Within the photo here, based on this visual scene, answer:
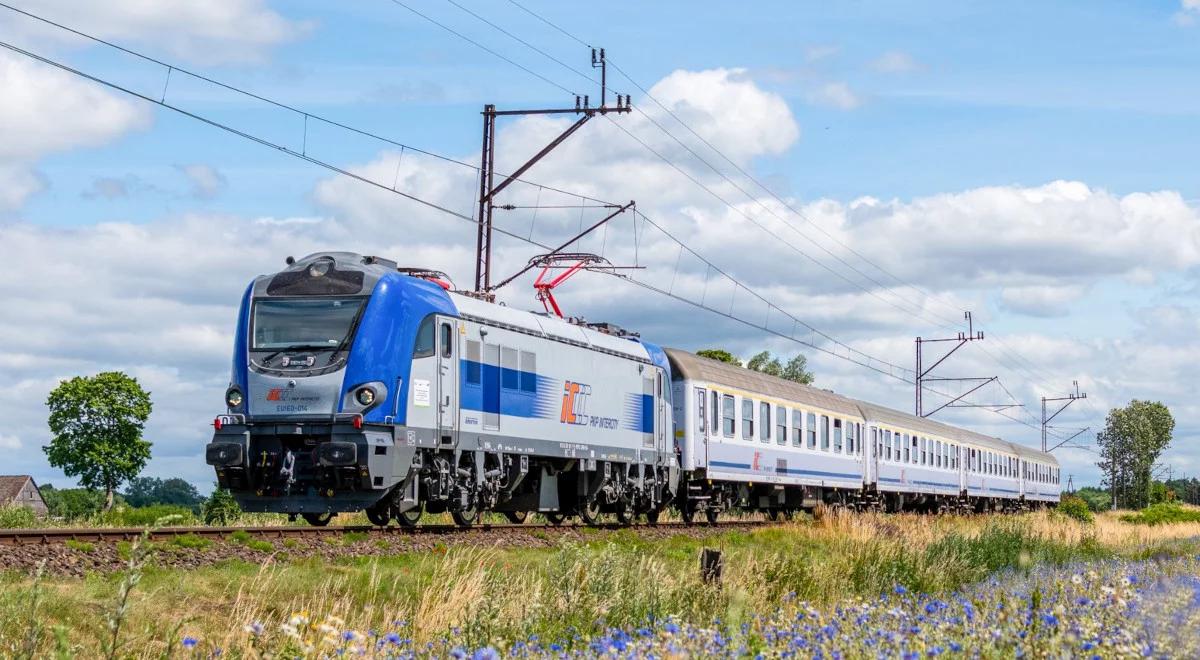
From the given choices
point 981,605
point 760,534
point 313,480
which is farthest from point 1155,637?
point 760,534

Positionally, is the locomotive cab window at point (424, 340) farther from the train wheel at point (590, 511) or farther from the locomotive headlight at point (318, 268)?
the train wheel at point (590, 511)

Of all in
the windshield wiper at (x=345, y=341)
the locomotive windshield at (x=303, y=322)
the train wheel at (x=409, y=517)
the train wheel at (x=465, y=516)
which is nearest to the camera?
the windshield wiper at (x=345, y=341)

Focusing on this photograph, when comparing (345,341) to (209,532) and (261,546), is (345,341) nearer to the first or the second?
(209,532)

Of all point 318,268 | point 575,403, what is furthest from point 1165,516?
point 318,268

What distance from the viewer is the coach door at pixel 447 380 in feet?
64.4

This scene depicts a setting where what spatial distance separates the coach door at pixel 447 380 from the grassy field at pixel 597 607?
2.41 m

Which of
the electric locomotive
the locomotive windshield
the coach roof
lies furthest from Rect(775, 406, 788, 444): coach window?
the locomotive windshield

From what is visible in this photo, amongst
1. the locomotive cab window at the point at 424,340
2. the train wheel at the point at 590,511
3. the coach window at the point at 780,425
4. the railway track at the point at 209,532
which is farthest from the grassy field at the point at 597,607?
the coach window at the point at 780,425

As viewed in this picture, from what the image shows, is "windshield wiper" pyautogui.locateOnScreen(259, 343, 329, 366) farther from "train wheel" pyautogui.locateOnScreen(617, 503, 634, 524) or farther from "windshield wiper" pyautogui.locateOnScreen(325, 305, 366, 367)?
"train wheel" pyautogui.locateOnScreen(617, 503, 634, 524)

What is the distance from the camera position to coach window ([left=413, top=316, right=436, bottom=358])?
63.1 ft

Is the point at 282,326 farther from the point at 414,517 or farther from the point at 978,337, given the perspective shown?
the point at 978,337

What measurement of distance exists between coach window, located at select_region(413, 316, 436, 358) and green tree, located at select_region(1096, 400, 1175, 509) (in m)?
113

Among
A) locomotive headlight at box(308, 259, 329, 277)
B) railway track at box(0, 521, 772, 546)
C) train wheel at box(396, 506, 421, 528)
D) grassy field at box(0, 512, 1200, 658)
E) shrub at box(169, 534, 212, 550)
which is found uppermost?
locomotive headlight at box(308, 259, 329, 277)

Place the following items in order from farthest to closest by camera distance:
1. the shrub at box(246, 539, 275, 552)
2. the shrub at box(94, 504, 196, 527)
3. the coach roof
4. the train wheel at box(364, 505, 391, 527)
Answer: the coach roof
the shrub at box(94, 504, 196, 527)
the train wheel at box(364, 505, 391, 527)
the shrub at box(246, 539, 275, 552)
